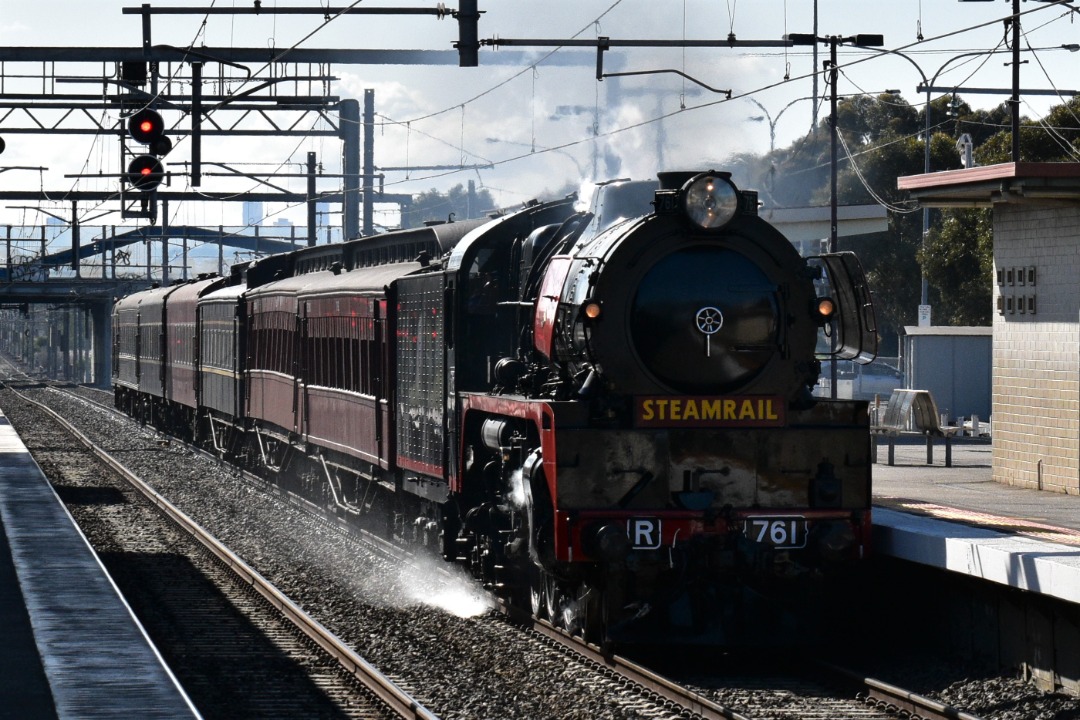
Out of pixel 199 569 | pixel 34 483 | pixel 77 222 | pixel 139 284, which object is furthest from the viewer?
pixel 139 284

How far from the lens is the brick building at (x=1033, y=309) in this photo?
16922mm

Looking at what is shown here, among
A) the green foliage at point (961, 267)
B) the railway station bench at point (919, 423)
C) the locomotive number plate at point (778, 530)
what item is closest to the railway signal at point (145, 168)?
the railway station bench at point (919, 423)

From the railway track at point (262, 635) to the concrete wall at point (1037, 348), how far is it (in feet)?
28.4

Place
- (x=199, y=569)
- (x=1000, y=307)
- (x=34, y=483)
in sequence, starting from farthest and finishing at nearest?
(x=34, y=483)
(x=1000, y=307)
(x=199, y=569)

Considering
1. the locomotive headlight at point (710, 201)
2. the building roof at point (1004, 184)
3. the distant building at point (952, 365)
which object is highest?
the building roof at point (1004, 184)

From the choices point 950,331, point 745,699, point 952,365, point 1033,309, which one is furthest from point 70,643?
point 952,365

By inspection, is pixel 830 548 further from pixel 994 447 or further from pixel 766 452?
pixel 994 447

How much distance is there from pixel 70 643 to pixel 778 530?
15.9 feet

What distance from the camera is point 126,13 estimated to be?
2295cm

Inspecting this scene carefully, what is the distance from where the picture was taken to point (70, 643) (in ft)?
36.0

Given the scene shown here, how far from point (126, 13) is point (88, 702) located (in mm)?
15863

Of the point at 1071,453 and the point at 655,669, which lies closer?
the point at 655,669

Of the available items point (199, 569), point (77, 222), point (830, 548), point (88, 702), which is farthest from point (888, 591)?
point (77, 222)

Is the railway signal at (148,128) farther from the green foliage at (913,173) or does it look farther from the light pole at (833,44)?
the green foliage at (913,173)
